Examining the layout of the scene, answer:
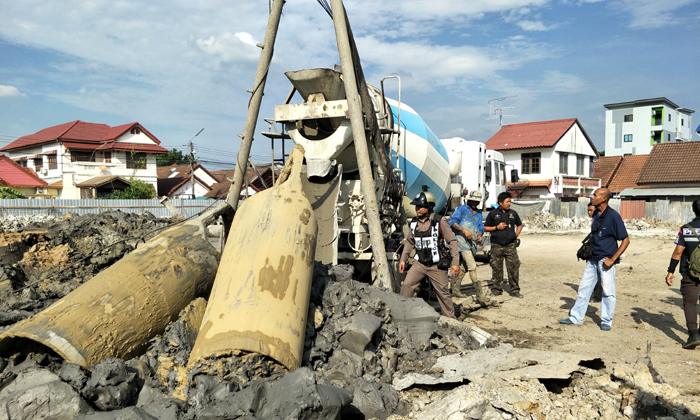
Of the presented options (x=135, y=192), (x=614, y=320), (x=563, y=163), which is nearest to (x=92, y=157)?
(x=135, y=192)

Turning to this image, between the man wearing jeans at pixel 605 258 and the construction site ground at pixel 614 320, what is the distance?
275mm

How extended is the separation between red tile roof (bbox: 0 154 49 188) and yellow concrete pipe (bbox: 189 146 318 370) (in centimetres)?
3071

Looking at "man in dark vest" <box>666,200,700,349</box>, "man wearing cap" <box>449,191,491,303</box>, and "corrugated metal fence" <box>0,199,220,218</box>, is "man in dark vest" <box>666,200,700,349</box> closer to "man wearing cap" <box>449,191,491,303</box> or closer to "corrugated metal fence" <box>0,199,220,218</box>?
"man wearing cap" <box>449,191,491,303</box>

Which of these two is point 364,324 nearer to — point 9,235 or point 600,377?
point 600,377

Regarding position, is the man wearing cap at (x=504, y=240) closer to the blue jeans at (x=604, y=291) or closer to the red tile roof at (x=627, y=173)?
the blue jeans at (x=604, y=291)

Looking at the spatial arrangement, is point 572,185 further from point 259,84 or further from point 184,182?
point 259,84

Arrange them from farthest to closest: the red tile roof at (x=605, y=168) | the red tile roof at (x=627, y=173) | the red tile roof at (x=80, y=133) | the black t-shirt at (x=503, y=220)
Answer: the red tile roof at (x=605, y=168)
the red tile roof at (x=627, y=173)
the red tile roof at (x=80, y=133)
the black t-shirt at (x=503, y=220)

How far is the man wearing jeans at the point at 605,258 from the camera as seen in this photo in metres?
5.85

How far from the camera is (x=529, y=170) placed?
1410 inches

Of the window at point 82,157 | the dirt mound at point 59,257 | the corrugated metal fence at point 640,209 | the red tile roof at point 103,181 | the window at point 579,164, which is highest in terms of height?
the window at point 82,157

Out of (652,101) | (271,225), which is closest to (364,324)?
(271,225)

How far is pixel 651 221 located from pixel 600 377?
23.2 metres

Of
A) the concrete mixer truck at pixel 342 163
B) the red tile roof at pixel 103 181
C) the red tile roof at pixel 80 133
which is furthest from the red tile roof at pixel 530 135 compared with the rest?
the concrete mixer truck at pixel 342 163

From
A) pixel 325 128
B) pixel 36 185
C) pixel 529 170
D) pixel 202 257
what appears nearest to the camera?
pixel 202 257
